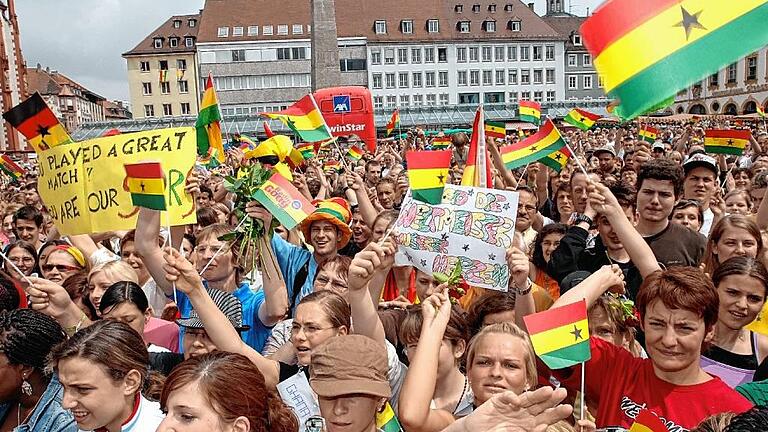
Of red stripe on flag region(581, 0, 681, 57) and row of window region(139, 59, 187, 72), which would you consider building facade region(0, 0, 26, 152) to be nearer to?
row of window region(139, 59, 187, 72)

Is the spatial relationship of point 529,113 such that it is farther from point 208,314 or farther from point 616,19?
point 616,19

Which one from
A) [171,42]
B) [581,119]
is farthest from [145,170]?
[171,42]

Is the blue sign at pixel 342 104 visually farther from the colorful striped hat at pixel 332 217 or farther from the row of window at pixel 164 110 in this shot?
the row of window at pixel 164 110

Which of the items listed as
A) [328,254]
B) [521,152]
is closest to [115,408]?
[328,254]

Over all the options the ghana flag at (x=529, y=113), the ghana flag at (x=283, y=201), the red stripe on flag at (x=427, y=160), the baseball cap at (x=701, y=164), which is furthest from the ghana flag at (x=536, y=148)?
the ghana flag at (x=529, y=113)

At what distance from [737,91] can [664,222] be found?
60396 mm

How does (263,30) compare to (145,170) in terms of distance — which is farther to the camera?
(263,30)

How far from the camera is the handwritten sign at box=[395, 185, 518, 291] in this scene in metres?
3.76

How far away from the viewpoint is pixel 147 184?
14.0ft

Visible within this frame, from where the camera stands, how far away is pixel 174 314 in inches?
180

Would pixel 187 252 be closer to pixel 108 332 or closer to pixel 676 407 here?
pixel 108 332

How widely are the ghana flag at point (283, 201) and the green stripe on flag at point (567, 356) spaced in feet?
6.87

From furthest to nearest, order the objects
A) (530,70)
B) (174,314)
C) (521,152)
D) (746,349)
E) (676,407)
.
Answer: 1. (530,70)
2. (521,152)
3. (174,314)
4. (746,349)
5. (676,407)

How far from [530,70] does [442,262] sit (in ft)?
219
